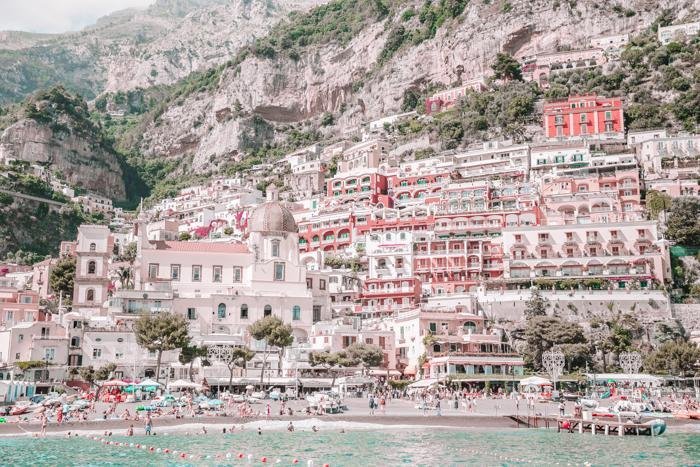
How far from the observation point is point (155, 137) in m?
187

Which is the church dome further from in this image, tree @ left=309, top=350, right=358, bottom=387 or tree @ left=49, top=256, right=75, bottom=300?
tree @ left=49, top=256, right=75, bottom=300

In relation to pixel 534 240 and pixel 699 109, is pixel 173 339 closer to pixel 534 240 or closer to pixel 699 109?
pixel 534 240

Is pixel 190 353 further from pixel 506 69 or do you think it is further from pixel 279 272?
pixel 506 69

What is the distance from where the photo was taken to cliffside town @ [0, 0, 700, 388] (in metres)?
67.3

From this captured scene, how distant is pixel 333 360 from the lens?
63031mm

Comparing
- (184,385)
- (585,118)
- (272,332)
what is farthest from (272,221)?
(585,118)

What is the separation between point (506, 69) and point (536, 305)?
7458cm

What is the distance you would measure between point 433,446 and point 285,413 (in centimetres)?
1312

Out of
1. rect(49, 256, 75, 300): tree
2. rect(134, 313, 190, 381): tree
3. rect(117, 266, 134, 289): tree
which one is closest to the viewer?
rect(134, 313, 190, 381): tree

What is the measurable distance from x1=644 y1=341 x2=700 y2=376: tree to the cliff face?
3563 inches

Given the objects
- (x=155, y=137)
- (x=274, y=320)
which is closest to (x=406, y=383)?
(x=274, y=320)

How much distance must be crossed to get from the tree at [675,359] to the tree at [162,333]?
114 ft

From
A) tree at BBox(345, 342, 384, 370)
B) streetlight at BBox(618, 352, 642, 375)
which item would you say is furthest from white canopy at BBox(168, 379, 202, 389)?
streetlight at BBox(618, 352, 642, 375)

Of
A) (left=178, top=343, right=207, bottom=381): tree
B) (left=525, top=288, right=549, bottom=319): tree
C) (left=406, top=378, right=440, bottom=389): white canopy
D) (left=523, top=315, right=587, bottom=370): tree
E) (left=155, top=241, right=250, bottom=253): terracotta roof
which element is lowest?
(left=406, top=378, right=440, bottom=389): white canopy
